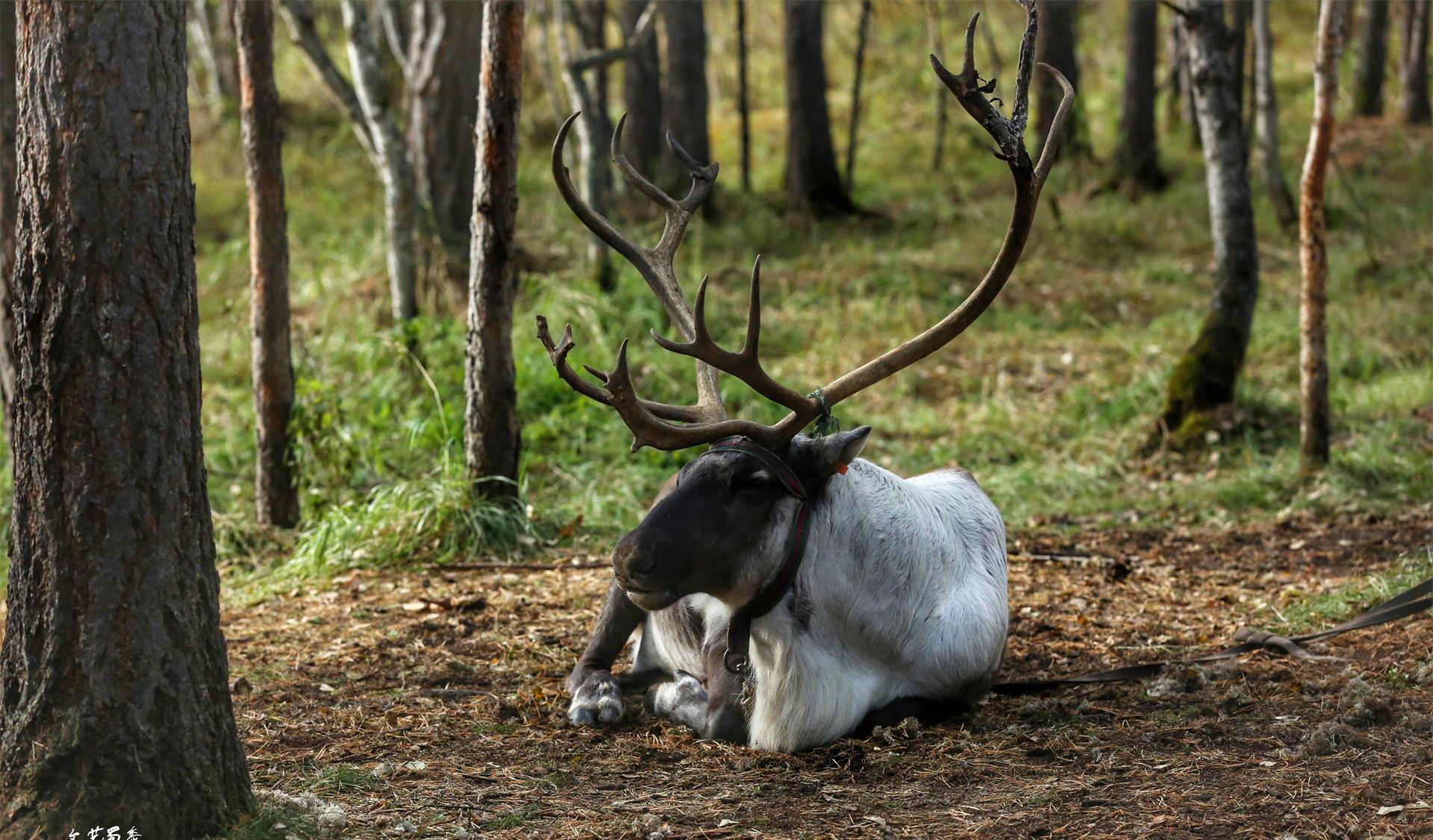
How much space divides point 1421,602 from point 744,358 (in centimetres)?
258

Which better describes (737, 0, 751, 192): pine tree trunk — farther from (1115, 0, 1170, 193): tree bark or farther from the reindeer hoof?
the reindeer hoof

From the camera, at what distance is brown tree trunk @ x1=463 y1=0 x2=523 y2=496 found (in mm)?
6559

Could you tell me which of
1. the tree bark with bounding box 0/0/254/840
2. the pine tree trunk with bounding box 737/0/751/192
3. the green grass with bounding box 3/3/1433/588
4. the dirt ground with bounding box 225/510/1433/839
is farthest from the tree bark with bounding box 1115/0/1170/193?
the tree bark with bounding box 0/0/254/840

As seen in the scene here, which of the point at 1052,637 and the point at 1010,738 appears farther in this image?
the point at 1052,637

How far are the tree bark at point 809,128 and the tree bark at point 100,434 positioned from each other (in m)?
12.3

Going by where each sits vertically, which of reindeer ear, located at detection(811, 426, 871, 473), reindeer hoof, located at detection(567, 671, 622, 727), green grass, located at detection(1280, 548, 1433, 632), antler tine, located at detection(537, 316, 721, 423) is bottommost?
reindeer hoof, located at detection(567, 671, 622, 727)

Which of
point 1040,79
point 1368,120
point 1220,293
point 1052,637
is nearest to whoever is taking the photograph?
point 1052,637

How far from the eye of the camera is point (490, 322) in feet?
22.2

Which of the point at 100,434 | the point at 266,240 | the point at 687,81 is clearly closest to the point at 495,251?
the point at 266,240

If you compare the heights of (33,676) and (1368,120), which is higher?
(1368,120)

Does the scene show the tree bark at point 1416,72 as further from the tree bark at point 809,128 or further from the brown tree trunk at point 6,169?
the brown tree trunk at point 6,169

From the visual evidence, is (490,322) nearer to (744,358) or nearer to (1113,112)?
(744,358)

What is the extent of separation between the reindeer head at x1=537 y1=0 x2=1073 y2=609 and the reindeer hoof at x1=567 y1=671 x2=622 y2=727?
28.3 inches

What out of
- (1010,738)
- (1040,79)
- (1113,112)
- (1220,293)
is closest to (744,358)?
(1010,738)
